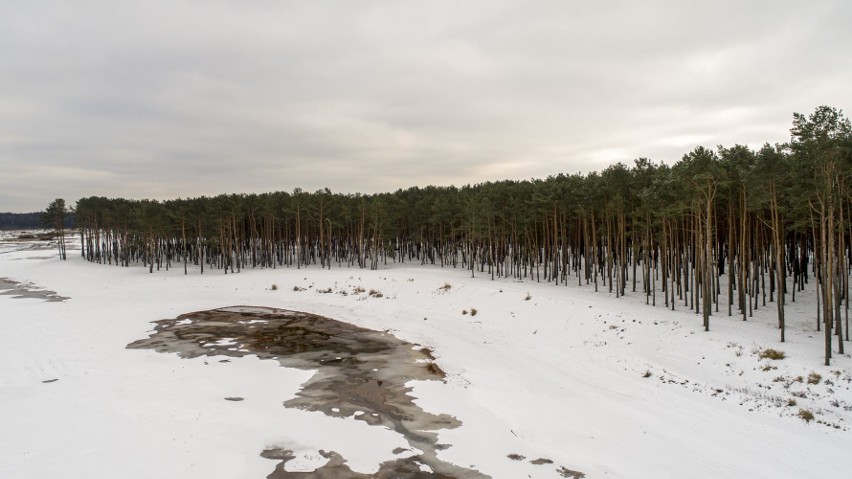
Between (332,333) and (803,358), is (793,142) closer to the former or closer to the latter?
(803,358)

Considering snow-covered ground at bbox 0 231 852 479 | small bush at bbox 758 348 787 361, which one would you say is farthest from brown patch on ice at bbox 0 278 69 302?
small bush at bbox 758 348 787 361

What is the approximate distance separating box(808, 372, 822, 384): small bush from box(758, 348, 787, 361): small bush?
6.39 ft

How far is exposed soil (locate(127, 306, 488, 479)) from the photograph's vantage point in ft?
37.3

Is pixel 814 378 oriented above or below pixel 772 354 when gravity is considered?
below

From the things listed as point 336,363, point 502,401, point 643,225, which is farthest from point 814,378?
point 336,363

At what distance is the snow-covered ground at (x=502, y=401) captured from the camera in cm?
1162

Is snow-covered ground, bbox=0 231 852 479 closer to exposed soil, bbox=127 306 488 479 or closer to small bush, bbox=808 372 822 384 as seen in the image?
small bush, bbox=808 372 822 384

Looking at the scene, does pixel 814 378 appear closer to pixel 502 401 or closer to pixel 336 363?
pixel 502 401

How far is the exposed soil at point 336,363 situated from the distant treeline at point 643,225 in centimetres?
1986

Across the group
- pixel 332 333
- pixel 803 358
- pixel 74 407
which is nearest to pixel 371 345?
pixel 332 333

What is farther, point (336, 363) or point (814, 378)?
point (336, 363)

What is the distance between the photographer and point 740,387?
62.5 ft

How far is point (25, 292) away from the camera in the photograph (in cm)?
5050

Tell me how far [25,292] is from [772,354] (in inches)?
2809
